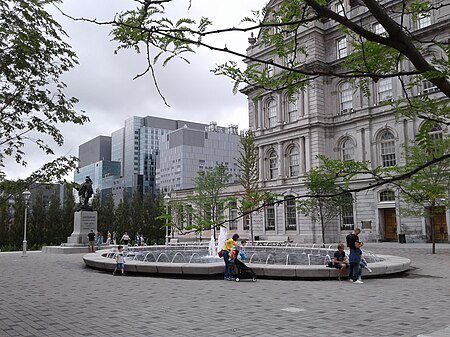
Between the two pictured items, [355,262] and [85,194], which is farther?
[85,194]

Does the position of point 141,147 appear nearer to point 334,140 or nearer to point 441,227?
point 334,140

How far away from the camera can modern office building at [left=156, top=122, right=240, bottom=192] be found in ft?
419

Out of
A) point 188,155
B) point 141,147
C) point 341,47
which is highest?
point 141,147

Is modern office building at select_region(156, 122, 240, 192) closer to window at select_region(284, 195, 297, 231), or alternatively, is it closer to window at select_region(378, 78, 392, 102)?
window at select_region(284, 195, 297, 231)

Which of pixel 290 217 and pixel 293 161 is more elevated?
pixel 293 161

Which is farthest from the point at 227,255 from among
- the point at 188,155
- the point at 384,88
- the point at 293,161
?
the point at 188,155

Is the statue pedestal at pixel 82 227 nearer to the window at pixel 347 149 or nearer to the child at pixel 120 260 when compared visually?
the child at pixel 120 260

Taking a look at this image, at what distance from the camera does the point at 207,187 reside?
4625 centimetres

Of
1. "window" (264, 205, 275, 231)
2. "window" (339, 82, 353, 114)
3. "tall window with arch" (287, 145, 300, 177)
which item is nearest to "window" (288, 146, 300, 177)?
"tall window with arch" (287, 145, 300, 177)

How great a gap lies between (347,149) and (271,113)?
426 inches

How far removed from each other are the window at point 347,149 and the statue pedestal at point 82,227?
2568 cm

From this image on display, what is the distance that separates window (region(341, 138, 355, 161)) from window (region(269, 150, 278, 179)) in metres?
8.35

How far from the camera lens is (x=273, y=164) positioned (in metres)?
50.4

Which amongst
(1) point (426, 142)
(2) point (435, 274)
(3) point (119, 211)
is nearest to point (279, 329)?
(1) point (426, 142)
